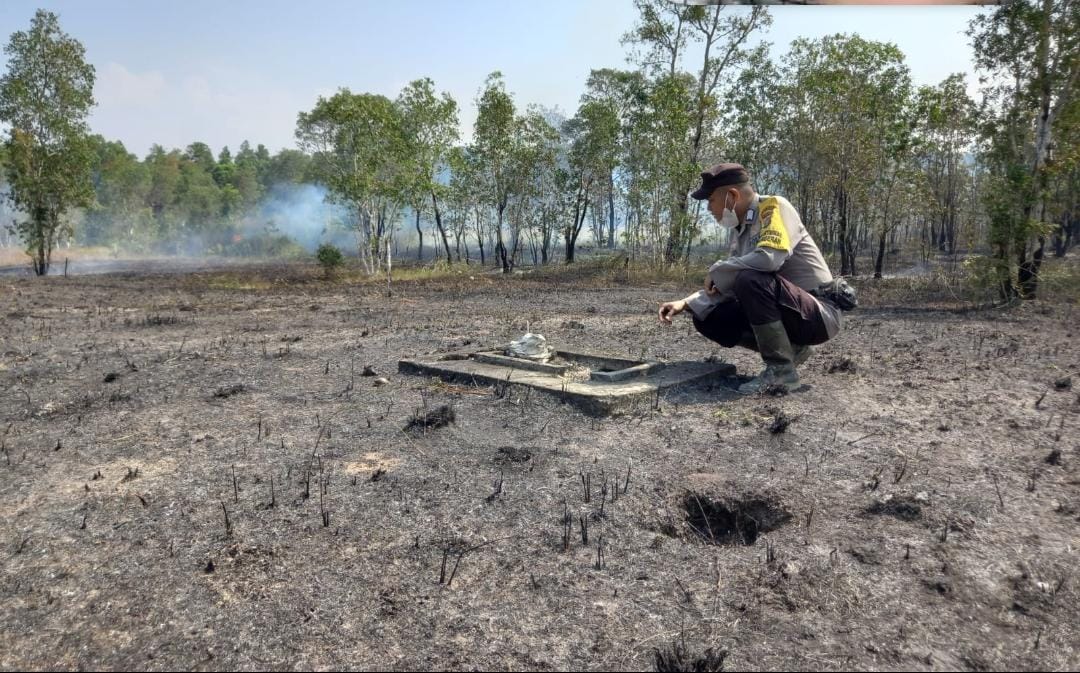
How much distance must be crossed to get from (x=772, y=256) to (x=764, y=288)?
0.24 m

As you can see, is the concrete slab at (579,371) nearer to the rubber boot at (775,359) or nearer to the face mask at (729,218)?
the rubber boot at (775,359)

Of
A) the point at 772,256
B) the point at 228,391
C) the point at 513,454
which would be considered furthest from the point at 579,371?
the point at 228,391

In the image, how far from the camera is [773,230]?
4.95 metres

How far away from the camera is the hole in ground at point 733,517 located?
10.5 ft

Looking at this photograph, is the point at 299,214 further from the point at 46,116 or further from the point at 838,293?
the point at 838,293

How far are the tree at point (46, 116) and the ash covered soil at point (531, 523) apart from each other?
25572 mm

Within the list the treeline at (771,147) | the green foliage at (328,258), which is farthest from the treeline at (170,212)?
the green foliage at (328,258)

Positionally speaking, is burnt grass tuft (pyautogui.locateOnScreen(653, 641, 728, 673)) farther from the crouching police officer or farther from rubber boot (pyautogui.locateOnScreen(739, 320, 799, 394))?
rubber boot (pyautogui.locateOnScreen(739, 320, 799, 394))

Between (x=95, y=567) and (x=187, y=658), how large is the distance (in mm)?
873

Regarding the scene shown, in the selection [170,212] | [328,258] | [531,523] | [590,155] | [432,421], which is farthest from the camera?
[170,212]

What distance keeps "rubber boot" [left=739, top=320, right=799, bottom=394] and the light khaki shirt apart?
0.34m

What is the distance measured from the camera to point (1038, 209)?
37.3 ft

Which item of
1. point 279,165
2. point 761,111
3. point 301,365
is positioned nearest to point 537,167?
point 761,111

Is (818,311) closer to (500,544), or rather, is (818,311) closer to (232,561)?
(500,544)
